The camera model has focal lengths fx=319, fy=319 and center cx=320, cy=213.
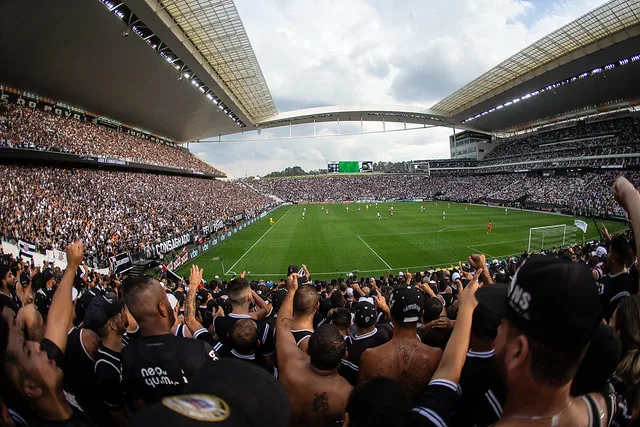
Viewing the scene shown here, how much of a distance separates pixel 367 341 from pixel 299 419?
1.38 meters

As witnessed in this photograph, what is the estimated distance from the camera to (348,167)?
300ft

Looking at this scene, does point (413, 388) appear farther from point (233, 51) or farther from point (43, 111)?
point (43, 111)

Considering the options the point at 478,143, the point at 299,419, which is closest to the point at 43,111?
the point at 299,419

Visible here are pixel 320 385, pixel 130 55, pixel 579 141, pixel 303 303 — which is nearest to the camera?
pixel 320 385

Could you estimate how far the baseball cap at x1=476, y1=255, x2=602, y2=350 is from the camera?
1.30 m

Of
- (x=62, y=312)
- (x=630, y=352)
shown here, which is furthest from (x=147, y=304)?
(x=630, y=352)

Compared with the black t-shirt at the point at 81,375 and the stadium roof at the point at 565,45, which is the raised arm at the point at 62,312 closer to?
the black t-shirt at the point at 81,375

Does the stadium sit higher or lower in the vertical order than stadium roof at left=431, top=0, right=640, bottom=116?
lower

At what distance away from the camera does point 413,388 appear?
8.77ft

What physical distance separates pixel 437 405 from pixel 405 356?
963 millimetres

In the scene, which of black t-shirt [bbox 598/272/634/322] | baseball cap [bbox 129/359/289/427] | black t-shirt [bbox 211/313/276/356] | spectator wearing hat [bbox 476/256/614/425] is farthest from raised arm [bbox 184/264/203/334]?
black t-shirt [bbox 598/272/634/322]

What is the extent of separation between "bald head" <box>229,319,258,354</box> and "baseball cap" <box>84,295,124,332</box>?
4.16 ft

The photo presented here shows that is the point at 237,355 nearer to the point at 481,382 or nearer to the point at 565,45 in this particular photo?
the point at 481,382

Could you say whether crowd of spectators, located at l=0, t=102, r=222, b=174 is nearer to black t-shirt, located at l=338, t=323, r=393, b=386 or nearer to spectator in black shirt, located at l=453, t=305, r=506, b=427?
black t-shirt, located at l=338, t=323, r=393, b=386
